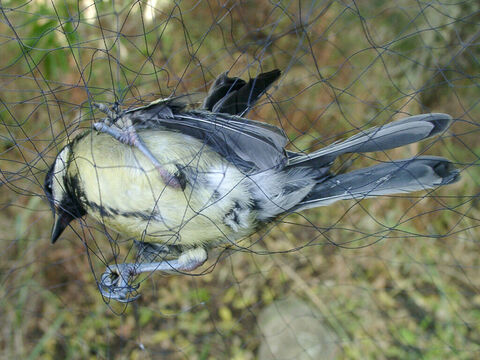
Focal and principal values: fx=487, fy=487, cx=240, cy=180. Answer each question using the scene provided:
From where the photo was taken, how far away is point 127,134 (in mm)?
1235

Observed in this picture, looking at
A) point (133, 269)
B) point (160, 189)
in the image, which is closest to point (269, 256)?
point (133, 269)

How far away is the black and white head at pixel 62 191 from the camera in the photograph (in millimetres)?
1351

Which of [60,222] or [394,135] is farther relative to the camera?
[60,222]

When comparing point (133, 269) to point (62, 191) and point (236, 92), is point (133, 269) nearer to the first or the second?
point (62, 191)

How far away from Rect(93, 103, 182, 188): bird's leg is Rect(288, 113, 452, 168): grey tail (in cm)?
36

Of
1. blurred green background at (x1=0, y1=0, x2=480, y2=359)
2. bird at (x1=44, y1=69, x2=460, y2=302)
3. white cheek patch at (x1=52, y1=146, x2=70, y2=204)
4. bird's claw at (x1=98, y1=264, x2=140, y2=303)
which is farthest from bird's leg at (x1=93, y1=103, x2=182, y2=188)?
blurred green background at (x1=0, y1=0, x2=480, y2=359)

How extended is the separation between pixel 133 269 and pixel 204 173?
33cm

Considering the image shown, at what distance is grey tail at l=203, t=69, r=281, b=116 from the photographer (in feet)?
4.12

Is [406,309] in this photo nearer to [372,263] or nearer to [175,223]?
[372,263]

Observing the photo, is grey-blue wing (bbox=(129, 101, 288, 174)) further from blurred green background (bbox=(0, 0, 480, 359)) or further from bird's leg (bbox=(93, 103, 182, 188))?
blurred green background (bbox=(0, 0, 480, 359))

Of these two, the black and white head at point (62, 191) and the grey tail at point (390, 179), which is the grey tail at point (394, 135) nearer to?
the grey tail at point (390, 179)

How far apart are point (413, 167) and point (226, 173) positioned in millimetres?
476

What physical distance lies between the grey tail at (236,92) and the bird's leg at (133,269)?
15.8 inches

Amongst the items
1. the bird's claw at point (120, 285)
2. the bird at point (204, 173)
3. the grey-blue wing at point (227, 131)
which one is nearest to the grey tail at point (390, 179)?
the bird at point (204, 173)
